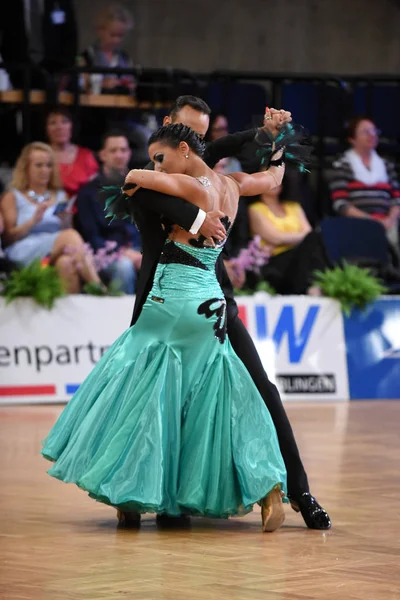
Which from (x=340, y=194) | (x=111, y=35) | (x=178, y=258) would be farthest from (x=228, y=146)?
(x=111, y=35)

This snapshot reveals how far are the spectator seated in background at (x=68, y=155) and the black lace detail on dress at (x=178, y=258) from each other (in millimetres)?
5037

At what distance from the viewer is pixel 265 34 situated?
40.6 feet

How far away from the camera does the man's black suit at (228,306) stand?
191 inches

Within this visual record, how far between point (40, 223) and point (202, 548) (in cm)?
537

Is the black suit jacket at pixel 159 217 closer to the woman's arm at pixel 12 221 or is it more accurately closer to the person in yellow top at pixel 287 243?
the woman's arm at pixel 12 221

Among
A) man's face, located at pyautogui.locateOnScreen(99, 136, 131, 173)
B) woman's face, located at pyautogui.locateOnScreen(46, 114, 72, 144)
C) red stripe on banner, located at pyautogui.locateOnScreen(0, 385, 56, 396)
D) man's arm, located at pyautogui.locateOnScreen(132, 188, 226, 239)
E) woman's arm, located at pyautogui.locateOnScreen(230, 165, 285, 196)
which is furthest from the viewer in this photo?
woman's face, located at pyautogui.locateOnScreen(46, 114, 72, 144)

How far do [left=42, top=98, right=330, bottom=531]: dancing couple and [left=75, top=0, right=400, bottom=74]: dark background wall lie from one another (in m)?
7.26

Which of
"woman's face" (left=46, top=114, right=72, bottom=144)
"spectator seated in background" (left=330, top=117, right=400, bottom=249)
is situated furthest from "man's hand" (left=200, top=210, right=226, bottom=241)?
"spectator seated in background" (left=330, top=117, right=400, bottom=249)

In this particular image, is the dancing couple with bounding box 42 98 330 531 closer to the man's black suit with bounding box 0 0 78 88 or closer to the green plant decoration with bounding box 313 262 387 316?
the green plant decoration with bounding box 313 262 387 316

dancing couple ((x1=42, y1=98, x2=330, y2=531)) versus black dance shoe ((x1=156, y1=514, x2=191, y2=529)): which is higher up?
dancing couple ((x1=42, y1=98, x2=330, y2=531))

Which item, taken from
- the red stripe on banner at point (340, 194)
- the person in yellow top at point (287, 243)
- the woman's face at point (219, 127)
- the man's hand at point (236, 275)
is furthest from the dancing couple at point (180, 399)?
the red stripe on banner at point (340, 194)

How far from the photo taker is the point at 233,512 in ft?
15.6

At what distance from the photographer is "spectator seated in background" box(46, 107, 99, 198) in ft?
32.5

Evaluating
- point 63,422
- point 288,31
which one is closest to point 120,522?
point 63,422
